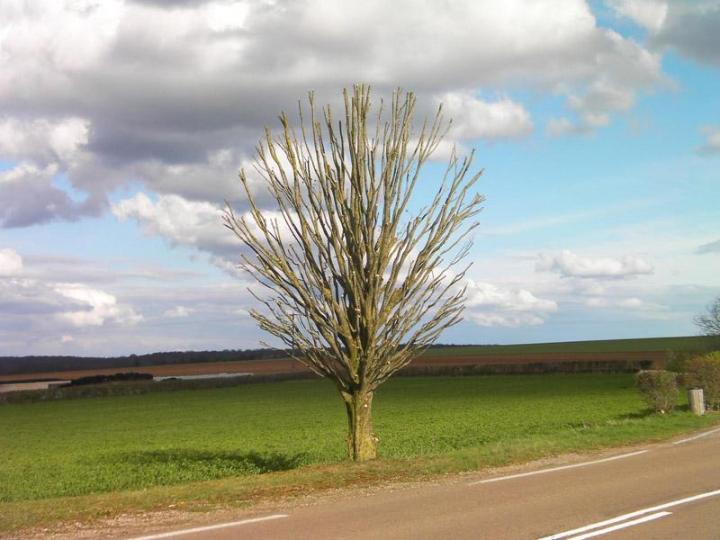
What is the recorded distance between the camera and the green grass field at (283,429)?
61.9 feet

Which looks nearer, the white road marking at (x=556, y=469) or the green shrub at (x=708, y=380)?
the white road marking at (x=556, y=469)

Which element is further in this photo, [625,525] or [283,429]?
[283,429]

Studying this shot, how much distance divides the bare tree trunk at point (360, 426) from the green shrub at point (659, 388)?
46.1 ft

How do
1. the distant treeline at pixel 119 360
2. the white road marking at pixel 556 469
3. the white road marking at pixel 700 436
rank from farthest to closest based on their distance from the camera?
the distant treeline at pixel 119 360, the white road marking at pixel 700 436, the white road marking at pixel 556 469

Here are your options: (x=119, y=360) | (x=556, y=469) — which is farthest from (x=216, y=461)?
(x=119, y=360)

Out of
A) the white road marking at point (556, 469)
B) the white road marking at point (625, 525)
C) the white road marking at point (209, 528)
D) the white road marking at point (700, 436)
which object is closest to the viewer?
the white road marking at point (625, 525)

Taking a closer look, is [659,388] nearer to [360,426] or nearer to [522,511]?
[360,426]

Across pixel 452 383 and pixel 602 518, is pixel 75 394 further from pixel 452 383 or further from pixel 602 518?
pixel 602 518

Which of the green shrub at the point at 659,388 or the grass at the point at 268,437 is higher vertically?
the green shrub at the point at 659,388

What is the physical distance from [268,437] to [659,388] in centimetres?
1572

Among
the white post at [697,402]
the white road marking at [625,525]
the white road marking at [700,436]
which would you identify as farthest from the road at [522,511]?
the white post at [697,402]

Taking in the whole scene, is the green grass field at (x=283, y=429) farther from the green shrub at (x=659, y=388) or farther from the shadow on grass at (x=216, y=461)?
the green shrub at (x=659, y=388)

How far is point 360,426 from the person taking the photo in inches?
543

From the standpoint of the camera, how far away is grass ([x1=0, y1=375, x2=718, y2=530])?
39.2 ft
